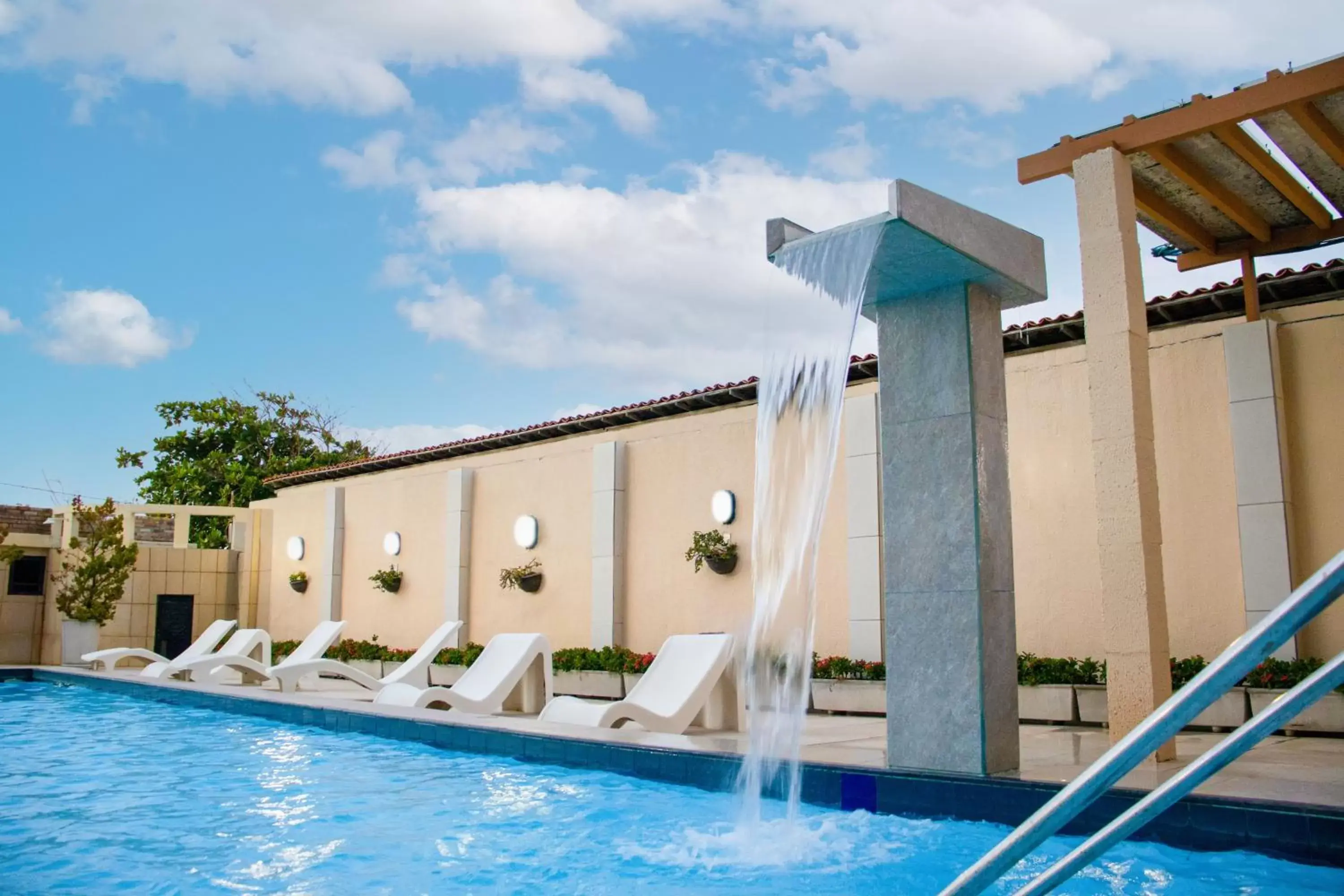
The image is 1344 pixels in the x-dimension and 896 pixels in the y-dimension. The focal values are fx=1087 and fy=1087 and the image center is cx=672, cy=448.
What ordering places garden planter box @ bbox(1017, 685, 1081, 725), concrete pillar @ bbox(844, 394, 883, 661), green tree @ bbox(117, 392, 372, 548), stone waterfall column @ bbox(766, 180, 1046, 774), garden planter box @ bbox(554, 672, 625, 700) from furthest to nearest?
1. green tree @ bbox(117, 392, 372, 548)
2. garden planter box @ bbox(554, 672, 625, 700)
3. concrete pillar @ bbox(844, 394, 883, 661)
4. garden planter box @ bbox(1017, 685, 1081, 725)
5. stone waterfall column @ bbox(766, 180, 1046, 774)

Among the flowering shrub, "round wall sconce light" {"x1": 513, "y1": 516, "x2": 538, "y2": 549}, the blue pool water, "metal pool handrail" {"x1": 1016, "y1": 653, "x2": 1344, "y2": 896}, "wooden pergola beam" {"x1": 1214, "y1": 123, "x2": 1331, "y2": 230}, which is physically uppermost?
"wooden pergola beam" {"x1": 1214, "y1": 123, "x2": 1331, "y2": 230}

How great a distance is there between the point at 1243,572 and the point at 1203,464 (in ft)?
3.25

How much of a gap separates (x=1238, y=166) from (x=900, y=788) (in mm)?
5311

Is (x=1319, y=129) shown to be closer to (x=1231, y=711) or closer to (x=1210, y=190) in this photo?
(x=1210, y=190)

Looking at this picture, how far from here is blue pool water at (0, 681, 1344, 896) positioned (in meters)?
4.88

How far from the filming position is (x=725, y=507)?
12836mm

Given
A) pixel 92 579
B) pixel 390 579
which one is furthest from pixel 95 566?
pixel 390 579

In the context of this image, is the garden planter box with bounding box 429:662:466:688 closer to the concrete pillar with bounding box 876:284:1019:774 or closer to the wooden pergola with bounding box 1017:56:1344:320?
the concrete pillar with bounding box 876:284:1019:774

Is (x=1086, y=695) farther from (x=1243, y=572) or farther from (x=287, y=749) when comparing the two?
(x=287, y=749)

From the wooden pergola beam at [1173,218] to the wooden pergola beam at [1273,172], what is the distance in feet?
2.31

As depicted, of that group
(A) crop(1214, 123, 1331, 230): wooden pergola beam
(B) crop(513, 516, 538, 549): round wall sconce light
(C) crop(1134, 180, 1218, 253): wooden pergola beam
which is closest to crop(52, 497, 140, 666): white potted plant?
(B) crop(513, 516, 538, 549): round wall sconce light

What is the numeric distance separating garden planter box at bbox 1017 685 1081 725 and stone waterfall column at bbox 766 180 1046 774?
3010 millimetres

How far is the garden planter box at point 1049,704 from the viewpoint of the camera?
9.05m

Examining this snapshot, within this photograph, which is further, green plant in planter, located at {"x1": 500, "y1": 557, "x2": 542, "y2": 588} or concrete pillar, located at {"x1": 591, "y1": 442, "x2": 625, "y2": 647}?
green plant in planter, located at {"x1": 500, "y1": 557, "x2": 542, "y2": 588}
